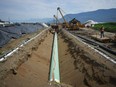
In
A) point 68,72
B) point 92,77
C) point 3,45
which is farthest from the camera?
point 3,45

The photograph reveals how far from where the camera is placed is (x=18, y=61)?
27.9 ft

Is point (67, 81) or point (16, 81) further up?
point (16, 81)

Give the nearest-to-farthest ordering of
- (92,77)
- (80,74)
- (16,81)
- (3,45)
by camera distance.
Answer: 1. (16,81)
2. (92,77)
3. (80,74)
4. (3,45)

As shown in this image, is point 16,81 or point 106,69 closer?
point 16,81

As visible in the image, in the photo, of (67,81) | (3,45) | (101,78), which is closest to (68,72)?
(67,81)

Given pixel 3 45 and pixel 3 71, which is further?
pixel 3 45

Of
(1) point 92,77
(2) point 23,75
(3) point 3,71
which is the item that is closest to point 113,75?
(1) point 92,77

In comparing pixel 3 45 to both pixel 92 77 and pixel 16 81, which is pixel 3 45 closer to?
pixel 16 81

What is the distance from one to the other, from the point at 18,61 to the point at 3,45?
27.1 feet

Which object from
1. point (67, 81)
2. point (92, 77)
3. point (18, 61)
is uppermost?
point (18, 61)

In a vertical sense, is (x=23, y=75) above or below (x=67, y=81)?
above

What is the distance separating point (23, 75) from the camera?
7.51 m

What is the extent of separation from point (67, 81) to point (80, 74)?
31.5 inches

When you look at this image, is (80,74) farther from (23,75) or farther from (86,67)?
(23,75)
